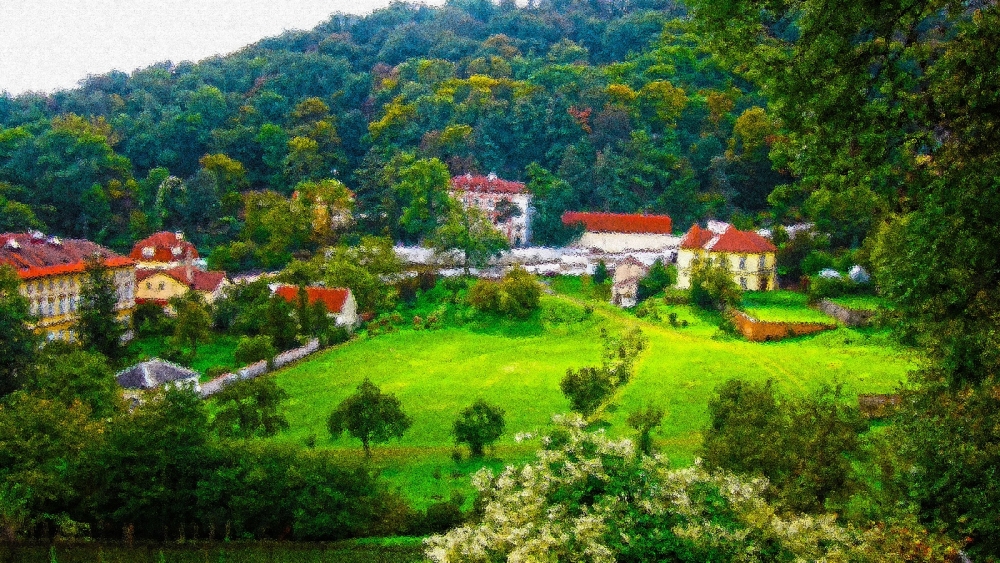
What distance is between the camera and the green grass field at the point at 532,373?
2302cm

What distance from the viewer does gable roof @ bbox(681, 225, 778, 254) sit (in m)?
39.4

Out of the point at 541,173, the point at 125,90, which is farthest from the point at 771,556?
the point at 125,90

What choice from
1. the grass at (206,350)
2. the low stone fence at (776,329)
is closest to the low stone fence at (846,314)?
the low stone fence at (776,329)

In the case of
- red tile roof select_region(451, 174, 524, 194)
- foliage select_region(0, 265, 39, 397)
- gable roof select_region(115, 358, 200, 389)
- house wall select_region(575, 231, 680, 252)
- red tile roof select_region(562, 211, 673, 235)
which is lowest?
gable roof select_region(115, 358, 200, 389)

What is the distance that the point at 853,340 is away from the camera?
102ft

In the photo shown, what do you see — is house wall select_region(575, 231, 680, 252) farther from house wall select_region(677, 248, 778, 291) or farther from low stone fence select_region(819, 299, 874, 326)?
low stone fence select_region(819, 299, 874, 326)

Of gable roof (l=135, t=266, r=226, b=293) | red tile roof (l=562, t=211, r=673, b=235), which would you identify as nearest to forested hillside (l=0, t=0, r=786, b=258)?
red tile roof (l=562, t=211, r=673, b=235)

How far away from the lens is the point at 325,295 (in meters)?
36.5

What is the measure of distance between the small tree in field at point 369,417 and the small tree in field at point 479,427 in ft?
5.08

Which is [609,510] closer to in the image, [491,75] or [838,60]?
[838,60]

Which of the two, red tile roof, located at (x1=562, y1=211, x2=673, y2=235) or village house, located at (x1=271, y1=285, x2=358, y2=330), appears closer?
village house, located at (x1=271, y1=285, x2=358, y2=330)

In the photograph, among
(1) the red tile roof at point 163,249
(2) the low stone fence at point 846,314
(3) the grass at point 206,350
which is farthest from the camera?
(1) the red tile roof at point 163,249

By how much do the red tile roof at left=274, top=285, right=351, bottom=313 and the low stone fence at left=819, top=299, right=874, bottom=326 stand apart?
64.4 ft

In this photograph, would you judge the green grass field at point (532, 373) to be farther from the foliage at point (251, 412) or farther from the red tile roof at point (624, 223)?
the red tile roof at point (624, 223)
